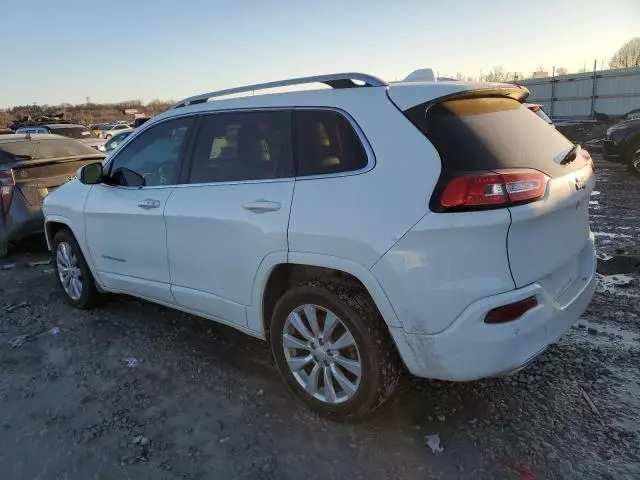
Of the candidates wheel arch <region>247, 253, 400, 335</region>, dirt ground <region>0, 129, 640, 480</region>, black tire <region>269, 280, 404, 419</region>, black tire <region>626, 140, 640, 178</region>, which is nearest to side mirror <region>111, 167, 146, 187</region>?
dirt ground <region>0, 129, 640, 480</region>

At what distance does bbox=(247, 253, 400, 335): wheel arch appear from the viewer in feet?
8.68

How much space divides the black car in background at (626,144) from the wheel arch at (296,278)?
1084 cm

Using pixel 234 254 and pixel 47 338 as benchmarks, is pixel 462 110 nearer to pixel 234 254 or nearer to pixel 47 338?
pixel 234 254

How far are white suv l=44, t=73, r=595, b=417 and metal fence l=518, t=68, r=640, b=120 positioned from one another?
25560mm

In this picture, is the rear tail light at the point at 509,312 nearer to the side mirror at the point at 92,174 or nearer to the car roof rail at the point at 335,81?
the car roof rail at the point at 335,81

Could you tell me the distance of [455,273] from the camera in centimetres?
244

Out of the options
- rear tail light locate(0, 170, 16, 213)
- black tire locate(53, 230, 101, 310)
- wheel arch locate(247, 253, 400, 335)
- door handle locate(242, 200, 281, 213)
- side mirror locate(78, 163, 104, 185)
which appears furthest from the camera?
rear tail light locate(0, 170, 16, 213)

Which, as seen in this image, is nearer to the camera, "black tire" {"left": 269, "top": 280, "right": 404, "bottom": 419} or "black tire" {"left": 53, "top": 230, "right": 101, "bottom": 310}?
"black tire" {"left": 269, "top": 280, "right": 404, "bottom": 419}

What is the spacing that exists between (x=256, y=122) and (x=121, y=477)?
2.09m

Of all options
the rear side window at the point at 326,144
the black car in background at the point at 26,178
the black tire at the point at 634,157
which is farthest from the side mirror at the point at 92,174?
the black tire at the point at 634,157

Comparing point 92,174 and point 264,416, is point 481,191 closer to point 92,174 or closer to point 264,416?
point 264,416

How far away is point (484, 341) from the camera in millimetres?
2455

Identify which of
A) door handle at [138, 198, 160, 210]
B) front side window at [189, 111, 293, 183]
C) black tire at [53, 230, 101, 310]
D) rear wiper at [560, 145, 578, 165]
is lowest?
black tire at [53, 230, 101, 310]

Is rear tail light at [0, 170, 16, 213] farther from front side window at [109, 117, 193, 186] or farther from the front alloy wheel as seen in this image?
front side window at [109, 117, 193, 186]
